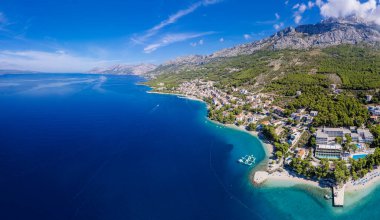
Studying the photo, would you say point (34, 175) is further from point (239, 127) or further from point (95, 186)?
point (239, 127)

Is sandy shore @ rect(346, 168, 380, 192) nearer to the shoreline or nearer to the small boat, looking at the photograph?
the shoreline

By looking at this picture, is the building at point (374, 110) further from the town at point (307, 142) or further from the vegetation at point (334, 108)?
the vegetation at point (334, 108)

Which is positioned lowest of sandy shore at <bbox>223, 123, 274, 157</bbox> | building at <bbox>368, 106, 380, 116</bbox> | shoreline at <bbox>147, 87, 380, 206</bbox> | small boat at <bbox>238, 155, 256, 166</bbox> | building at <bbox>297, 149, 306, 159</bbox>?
shoreline at <bbox>147, 87, 380, 206</bbox>

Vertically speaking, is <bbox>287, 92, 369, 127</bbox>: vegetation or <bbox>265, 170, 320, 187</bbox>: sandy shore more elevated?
<bbox>287, 92, 369, 127</bbox>: vegetation

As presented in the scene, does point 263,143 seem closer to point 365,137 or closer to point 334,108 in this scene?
point 365,137

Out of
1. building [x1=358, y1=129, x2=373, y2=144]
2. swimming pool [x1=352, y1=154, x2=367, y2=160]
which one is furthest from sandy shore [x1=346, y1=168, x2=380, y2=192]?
building [x1=358, y1=129, x2=373, y2=144]

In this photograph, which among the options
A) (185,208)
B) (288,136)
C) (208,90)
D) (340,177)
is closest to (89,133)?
(185,208)

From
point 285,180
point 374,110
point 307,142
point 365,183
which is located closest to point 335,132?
point 307,142
